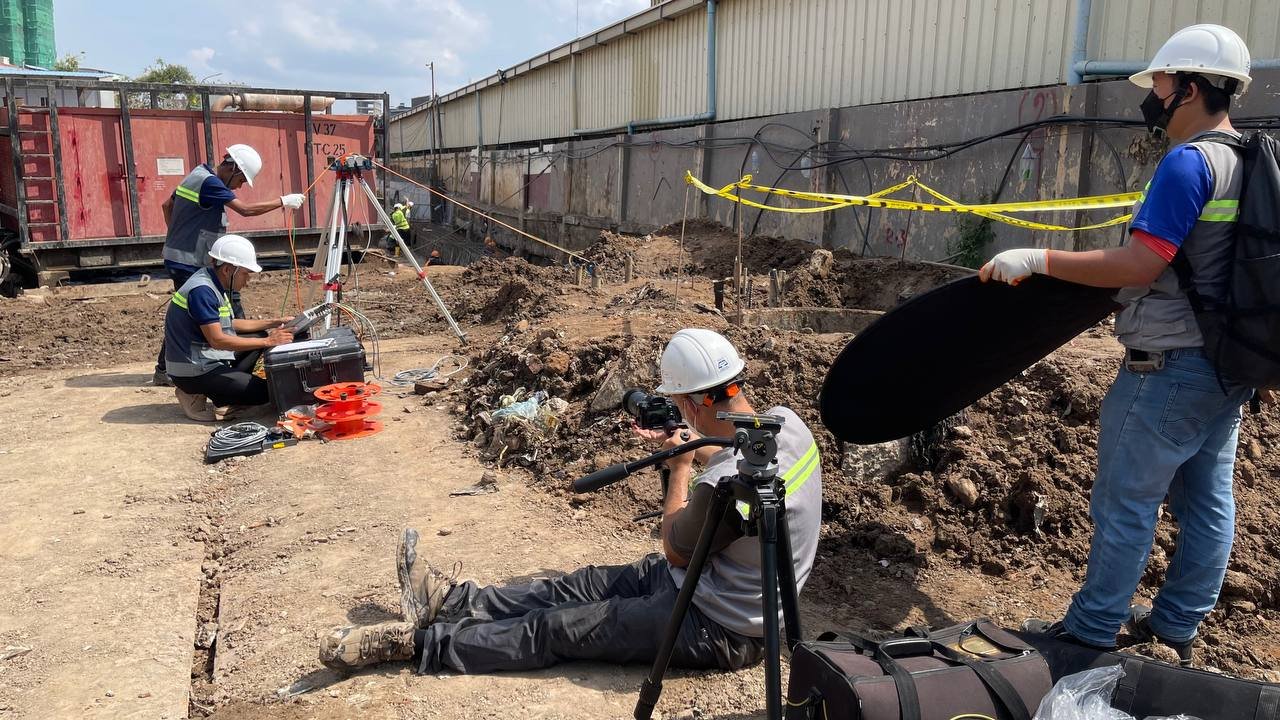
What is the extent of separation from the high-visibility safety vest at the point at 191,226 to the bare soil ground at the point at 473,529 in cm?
129

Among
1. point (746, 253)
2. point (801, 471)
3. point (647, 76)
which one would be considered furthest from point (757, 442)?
point (647, 76)

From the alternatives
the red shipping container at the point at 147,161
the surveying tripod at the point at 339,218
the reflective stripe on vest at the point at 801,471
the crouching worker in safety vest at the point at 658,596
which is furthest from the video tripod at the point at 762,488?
the red shipping container at the point at 147,161

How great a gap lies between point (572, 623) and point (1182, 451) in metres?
2.10

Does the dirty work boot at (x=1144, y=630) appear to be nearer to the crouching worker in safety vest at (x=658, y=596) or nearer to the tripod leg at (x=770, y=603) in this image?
the crouching worker in safety vest at (x=658, y=596)

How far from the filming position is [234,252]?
6715mm

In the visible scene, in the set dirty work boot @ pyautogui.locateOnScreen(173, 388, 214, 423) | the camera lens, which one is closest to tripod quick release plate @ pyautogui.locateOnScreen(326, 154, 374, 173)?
dirty work boot @ pyautogui.locateOnScreen(173, 388, 214, 423)

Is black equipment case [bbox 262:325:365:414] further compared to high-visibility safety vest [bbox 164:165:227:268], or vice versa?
high-visibility safety vest [bbox 164:165:227:268]

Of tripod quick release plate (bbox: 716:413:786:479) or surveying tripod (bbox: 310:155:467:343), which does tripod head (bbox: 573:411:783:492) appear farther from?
surveying tripod (bbox: 310:155:467:343)

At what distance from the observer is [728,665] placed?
3.20 metres

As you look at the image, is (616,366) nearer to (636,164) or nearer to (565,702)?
(565,702)

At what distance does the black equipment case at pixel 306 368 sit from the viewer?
673cm

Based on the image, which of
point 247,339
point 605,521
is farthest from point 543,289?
point 605,521

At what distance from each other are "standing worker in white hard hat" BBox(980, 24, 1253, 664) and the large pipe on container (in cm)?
1316

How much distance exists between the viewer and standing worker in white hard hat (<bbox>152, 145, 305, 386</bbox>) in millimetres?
7652
